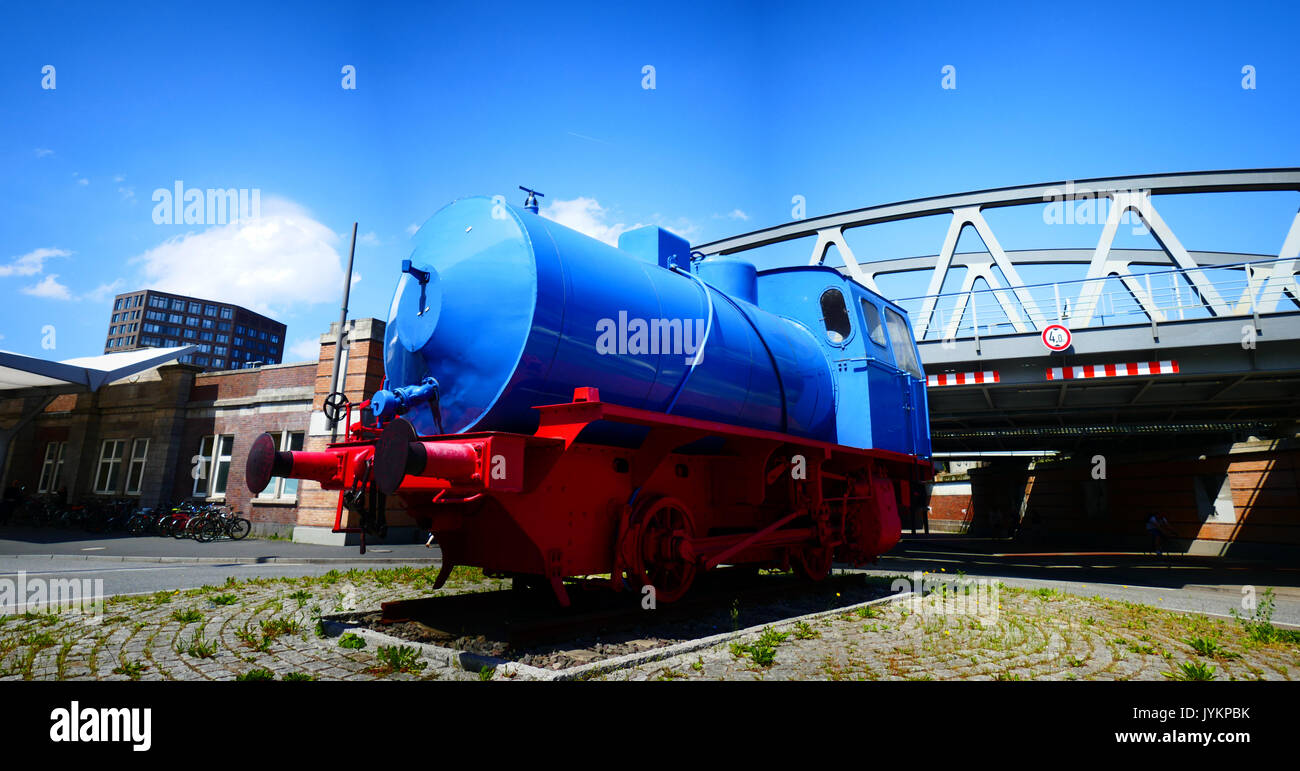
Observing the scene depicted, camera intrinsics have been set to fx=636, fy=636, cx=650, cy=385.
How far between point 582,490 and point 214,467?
61.8ft

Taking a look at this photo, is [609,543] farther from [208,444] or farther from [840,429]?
[208,444]

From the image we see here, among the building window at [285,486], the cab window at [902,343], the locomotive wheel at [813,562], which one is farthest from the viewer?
the building window at [285,486]

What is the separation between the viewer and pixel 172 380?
20156 mm

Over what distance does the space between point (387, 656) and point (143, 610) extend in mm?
3541

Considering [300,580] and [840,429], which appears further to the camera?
[300,580]

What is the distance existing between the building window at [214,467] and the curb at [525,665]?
1653 centimetres

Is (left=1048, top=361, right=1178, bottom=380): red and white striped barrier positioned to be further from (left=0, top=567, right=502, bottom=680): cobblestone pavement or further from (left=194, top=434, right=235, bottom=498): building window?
(left=194, top=434, right=235, bottom=498): building window

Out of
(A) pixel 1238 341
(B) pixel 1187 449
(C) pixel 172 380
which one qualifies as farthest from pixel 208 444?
(B) pixel 1187 449

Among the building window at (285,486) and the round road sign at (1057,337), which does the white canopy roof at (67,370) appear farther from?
the round road sign at (1057,337)

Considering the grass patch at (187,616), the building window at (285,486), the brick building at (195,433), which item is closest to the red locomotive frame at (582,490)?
the grass patch at (187,616)

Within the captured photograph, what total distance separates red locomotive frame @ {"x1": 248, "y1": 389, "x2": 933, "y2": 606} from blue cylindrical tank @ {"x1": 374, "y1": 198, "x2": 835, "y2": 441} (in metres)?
0.32

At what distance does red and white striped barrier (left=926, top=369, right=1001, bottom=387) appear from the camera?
519 inches

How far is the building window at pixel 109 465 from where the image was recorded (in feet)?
69.9

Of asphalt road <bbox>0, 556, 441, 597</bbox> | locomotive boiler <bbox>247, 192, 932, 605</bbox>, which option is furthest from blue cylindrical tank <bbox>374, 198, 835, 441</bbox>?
asphalt road <bbox>0, 556, 441, 597</bbox>
